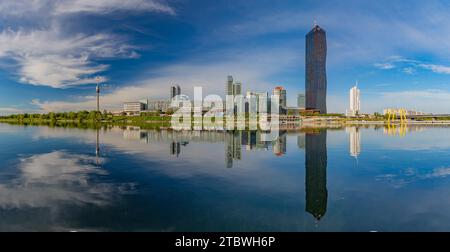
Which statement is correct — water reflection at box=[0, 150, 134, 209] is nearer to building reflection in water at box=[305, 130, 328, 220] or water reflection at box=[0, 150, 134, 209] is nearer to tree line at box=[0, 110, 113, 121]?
building reflection in water at box=[305, 130, 328, 220]

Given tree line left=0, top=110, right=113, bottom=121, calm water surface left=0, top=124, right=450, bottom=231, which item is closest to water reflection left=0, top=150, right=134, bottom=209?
calm water surface left=0, top=124, right=450, bottom=231

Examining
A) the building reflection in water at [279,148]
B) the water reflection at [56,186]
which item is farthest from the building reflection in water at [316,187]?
the water reflection at [56,186]

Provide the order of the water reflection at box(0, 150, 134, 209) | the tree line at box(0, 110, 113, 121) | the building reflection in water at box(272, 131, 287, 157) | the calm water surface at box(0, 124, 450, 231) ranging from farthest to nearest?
the tree line at box(0, 110, 113, 121), the building reflection in water at box(272, 131, 287, 157), the water reflection at box(0, 150, 134, 209), the calm water surface at box(0, 124, 450, 231)

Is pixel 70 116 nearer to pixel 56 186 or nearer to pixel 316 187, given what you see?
pixel 56 186

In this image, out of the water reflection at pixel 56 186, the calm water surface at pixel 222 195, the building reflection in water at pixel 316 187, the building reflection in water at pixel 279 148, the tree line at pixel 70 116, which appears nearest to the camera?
the calm water surface at pixel 222 195

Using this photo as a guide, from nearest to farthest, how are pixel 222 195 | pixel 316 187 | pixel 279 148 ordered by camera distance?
pixel 222 195, pixel 316 187, pixel 279 148

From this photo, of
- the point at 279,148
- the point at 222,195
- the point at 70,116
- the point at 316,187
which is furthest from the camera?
the point at 70,116

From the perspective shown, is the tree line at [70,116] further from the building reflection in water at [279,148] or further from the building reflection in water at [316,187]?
the building reflection in water at [316,187]

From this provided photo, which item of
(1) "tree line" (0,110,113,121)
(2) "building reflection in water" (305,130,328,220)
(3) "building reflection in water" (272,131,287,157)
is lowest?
(2) "building reflection in water" (305,130,328,220)

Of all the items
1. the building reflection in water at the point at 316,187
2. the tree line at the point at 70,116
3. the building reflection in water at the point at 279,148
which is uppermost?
the tree line at the point at 70,116

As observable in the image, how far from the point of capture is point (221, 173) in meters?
16.7

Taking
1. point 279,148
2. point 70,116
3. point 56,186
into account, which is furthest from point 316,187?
point 70,116
